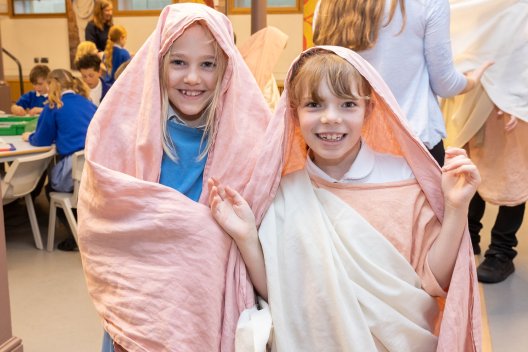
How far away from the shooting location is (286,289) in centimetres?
123

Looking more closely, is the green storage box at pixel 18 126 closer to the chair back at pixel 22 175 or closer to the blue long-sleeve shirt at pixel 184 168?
the chair back at pixel 22 175

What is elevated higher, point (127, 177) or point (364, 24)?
point (364, 24)

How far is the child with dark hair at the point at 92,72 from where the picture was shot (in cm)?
489

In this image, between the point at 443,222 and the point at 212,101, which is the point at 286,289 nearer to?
the point at 443,222

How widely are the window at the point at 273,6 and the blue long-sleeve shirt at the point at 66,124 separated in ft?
18.6

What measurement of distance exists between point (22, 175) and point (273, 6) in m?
6.23

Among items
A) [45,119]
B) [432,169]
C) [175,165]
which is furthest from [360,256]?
[45,119]

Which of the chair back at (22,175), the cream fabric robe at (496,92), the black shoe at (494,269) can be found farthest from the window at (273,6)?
the black shoe at (494,269)

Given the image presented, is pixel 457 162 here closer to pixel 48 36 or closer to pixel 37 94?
pixel 37 94

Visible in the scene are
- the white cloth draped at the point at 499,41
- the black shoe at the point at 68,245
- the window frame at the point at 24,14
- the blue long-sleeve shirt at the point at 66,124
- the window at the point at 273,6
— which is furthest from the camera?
the window frame at the point at 24,14

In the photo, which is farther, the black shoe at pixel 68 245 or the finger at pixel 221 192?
the black shoe at pixel 68 245

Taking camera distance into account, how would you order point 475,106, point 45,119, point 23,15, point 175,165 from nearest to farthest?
1. point 175,165
2. point 475,106
3. point 45,119
4. point 23,15

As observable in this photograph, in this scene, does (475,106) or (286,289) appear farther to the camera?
(475,106)

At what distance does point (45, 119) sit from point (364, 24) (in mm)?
2435
